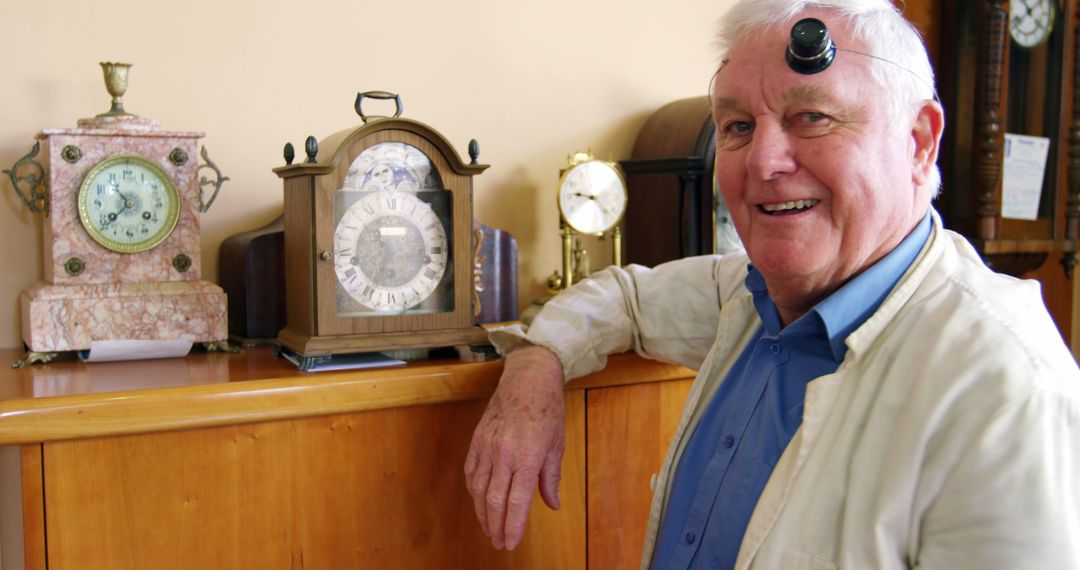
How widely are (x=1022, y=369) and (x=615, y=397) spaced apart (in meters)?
0.71

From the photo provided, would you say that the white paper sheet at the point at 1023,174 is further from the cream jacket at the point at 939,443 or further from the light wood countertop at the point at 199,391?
the light wood countertop at the point at 199,391

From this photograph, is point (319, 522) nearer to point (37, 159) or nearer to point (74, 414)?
point (74, 414)

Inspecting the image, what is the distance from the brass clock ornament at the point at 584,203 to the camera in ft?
6.37

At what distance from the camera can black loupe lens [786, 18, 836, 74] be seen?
3.80 ft

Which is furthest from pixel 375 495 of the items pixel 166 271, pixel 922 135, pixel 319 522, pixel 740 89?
pixel 922 135

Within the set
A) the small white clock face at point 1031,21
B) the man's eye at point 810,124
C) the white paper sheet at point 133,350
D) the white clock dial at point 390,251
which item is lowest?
the white paper sheet at point 133,350

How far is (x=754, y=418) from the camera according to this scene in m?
1.30

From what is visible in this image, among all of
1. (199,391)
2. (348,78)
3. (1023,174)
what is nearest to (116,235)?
(199,391)

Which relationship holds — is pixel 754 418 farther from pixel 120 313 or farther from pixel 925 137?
pixel 120 313

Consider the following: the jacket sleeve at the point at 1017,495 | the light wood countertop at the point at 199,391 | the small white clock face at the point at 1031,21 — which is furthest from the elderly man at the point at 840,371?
the small white clock face at the point at 1031,21

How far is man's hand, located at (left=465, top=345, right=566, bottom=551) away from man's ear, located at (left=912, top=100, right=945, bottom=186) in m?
0.60

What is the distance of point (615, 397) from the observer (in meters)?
1.59

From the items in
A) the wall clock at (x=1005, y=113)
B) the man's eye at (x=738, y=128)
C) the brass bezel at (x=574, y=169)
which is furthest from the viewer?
the wall clock at (x=1005, y=113)

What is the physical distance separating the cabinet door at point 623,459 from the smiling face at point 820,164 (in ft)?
1.28
